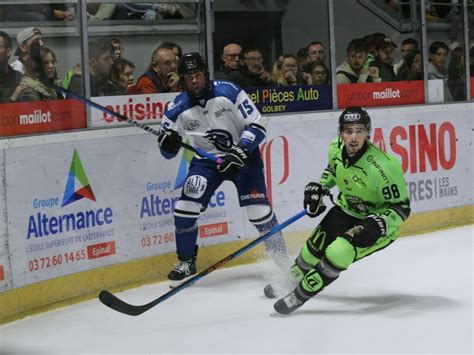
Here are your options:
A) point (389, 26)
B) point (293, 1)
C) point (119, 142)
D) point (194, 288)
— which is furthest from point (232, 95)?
point (389, 26)

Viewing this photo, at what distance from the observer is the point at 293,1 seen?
6.17m

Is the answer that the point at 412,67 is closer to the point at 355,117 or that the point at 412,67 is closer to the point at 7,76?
the point at 355,117

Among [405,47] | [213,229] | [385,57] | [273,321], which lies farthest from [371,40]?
[273,321]

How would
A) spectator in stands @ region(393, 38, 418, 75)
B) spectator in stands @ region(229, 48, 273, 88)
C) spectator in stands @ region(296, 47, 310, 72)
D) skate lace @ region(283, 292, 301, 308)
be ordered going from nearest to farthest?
skate lace @ region(283, 292, 301, 308), spectator in stands @ region(229, 48, 273, 88), spectator in stands @ region(296, 47, 310, 72), spectator in stands @ region(393, 38, 418, 75)

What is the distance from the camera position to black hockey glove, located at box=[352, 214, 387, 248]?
4102 mm

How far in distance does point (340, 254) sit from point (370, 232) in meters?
0.17

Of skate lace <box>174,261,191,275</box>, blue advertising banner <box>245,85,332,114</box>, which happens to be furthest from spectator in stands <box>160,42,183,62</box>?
skate lace <box>174,261,191,275</box>

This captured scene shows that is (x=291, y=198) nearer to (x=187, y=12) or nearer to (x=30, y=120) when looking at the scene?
(x=187, y=12)

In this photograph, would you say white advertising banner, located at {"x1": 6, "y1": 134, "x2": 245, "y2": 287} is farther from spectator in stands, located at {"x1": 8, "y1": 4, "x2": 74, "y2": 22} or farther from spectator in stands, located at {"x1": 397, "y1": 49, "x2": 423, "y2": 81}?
spectator in stands, located at {"x1": 397, "y1": 49, "x2": 423, "y2": 81}

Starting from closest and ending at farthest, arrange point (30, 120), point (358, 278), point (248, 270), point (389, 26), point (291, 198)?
point (30, 120) → point (358, 278) → point (248, 270) → point (291, 198) → point (389, 26)

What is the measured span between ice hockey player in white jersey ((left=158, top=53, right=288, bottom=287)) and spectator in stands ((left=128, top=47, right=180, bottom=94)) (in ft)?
1.41

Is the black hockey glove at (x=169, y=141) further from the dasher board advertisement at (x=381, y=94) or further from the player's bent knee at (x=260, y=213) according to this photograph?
the dasher board advertisement at (x=381, y=94)

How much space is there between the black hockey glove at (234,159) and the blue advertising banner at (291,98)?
116 centimetres

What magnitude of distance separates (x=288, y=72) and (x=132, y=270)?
5.87 ft
